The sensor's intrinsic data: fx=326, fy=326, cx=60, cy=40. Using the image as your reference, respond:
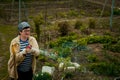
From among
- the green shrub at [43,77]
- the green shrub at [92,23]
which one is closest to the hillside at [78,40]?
the green shrub at [92,23]

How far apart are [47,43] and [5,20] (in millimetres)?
5600

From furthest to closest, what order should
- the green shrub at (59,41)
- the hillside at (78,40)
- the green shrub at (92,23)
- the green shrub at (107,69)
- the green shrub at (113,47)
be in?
1. the green shrub at (92,23)
2. the green shrub at (59,41)
3. the green shrub at (113,47)
4. the hillside at (78,40)
5. the green shrub at (107,69)

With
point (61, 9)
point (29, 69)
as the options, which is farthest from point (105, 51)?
point (61, 9)

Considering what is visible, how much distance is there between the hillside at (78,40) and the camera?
839 centimetres

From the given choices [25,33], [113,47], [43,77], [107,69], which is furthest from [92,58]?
[25,33]

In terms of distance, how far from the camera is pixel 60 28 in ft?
42.9

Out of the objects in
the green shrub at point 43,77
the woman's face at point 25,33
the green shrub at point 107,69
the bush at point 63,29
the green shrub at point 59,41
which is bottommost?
the green shrub at point 107,69

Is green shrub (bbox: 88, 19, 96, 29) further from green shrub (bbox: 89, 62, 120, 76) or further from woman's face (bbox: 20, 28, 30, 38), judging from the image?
woman's face (bbox: 20, 28, 30, 38)

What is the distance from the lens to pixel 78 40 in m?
11.5

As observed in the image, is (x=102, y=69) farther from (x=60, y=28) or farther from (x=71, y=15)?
(x=71, y=15)

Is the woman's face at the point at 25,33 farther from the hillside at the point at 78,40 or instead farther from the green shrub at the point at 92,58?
the green shrub at the point at 92,58

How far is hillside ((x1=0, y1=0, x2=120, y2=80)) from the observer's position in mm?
8391

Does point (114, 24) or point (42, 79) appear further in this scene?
point (114, 24)

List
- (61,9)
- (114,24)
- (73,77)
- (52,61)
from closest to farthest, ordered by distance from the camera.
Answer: (73,77)
(52,61)
(114,24)
(61,9)
